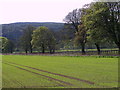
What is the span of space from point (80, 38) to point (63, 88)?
38.2 meters

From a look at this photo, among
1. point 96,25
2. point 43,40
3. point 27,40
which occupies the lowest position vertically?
point 27,40

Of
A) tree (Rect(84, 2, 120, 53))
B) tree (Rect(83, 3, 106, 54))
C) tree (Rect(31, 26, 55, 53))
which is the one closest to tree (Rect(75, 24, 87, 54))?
tree (Rect(83, 3, 106, 54))

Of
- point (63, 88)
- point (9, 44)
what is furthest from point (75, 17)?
point (9, 44)

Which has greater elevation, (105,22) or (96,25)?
(105,22)

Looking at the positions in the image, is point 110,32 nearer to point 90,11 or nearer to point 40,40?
point 90,11

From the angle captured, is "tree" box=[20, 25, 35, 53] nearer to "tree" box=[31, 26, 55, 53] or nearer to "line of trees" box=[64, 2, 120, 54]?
"tree" box=[31, 26, 55, 53]

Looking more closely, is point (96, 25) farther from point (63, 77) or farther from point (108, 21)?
point (63, 77)

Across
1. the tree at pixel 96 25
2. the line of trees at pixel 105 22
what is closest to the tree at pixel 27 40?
the tree at pixel 96 25

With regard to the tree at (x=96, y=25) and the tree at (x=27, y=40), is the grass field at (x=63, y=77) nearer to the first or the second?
the tree at (x=96, y=25)

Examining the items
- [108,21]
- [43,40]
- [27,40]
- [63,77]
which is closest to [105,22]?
[108,21]

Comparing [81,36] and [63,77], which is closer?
[63,77]

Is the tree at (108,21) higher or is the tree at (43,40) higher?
the tree at (108,21)

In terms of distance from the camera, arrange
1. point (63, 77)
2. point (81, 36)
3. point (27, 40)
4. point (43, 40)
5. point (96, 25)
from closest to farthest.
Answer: point (63, 77)
point (96, 25)
point (81, 36)
point (43, 40)
point (27, 40)

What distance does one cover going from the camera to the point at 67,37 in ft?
177
